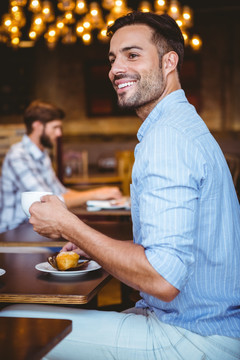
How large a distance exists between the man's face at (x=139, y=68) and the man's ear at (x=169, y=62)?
25 mm

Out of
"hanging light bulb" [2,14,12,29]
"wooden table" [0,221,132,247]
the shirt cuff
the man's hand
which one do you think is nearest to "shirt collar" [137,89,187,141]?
the man's hand

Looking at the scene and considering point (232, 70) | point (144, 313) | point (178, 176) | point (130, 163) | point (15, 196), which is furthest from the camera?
point (232, 70)

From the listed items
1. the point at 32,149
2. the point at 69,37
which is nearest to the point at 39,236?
the point at 32,149

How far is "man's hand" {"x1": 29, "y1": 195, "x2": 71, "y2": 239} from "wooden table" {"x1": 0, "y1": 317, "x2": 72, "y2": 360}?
0.30 metres

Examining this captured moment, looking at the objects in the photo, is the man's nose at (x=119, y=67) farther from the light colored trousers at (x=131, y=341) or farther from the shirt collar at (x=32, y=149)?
the shirt collar at (x=32, y=149)

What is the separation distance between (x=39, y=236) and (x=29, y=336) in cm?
126

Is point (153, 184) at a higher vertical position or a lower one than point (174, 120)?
lower

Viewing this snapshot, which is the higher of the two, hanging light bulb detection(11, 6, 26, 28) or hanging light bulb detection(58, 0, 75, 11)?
hanging light bulb detection(58, 0, 75, 11)

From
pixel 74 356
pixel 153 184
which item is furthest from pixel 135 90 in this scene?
pixel 74 356

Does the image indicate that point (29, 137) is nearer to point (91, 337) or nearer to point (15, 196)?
point (15, 196)

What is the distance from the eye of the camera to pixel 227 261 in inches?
56.2

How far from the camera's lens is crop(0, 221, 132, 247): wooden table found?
2.30 metres

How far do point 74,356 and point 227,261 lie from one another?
56 centimetres

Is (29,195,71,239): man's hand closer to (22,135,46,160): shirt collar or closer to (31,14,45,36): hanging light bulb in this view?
(22,135,46,160): shirt collar
